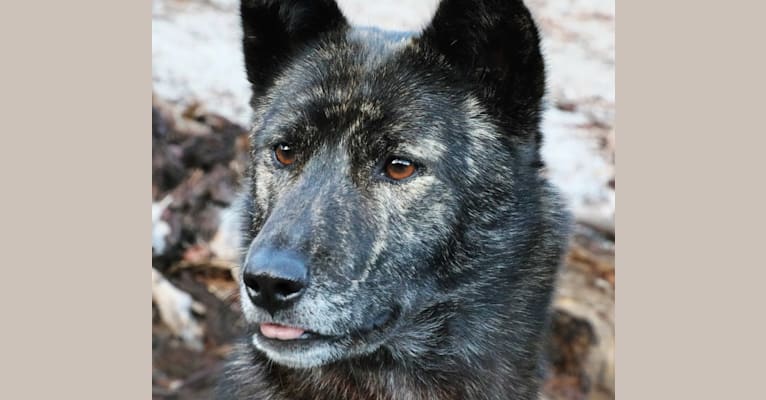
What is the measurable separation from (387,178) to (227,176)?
192 centimetres

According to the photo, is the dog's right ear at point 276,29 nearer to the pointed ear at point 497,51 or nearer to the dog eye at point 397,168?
the pointed ear at point 497,51

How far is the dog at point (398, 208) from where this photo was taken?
3160 millimetres

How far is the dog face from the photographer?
3.12m

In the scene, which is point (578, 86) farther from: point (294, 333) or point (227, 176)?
point (294, 333)

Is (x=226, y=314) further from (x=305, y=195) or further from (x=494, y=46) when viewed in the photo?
(x=494, y=46)

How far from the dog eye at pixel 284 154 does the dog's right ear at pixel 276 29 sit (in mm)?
483

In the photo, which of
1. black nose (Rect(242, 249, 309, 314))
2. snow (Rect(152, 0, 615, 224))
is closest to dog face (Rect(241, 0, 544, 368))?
black nose (Rect(242, 249, 309, 314))

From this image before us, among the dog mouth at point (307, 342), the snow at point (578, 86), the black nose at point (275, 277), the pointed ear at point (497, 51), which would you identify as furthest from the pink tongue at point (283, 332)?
the snow at point (578, 86)

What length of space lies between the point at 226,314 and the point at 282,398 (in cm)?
134

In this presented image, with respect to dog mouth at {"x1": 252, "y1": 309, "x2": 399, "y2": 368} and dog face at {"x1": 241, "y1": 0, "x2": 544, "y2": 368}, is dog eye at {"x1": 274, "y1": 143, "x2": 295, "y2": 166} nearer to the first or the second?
dog face at {"x1": 241, "y1": 0, "x2": 544, "y2": 368}

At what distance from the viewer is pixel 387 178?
3332mm

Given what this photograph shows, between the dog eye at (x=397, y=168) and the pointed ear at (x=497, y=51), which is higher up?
the pointed ear at (x=497, y=51)

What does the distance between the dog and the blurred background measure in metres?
0.59

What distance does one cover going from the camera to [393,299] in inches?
130
